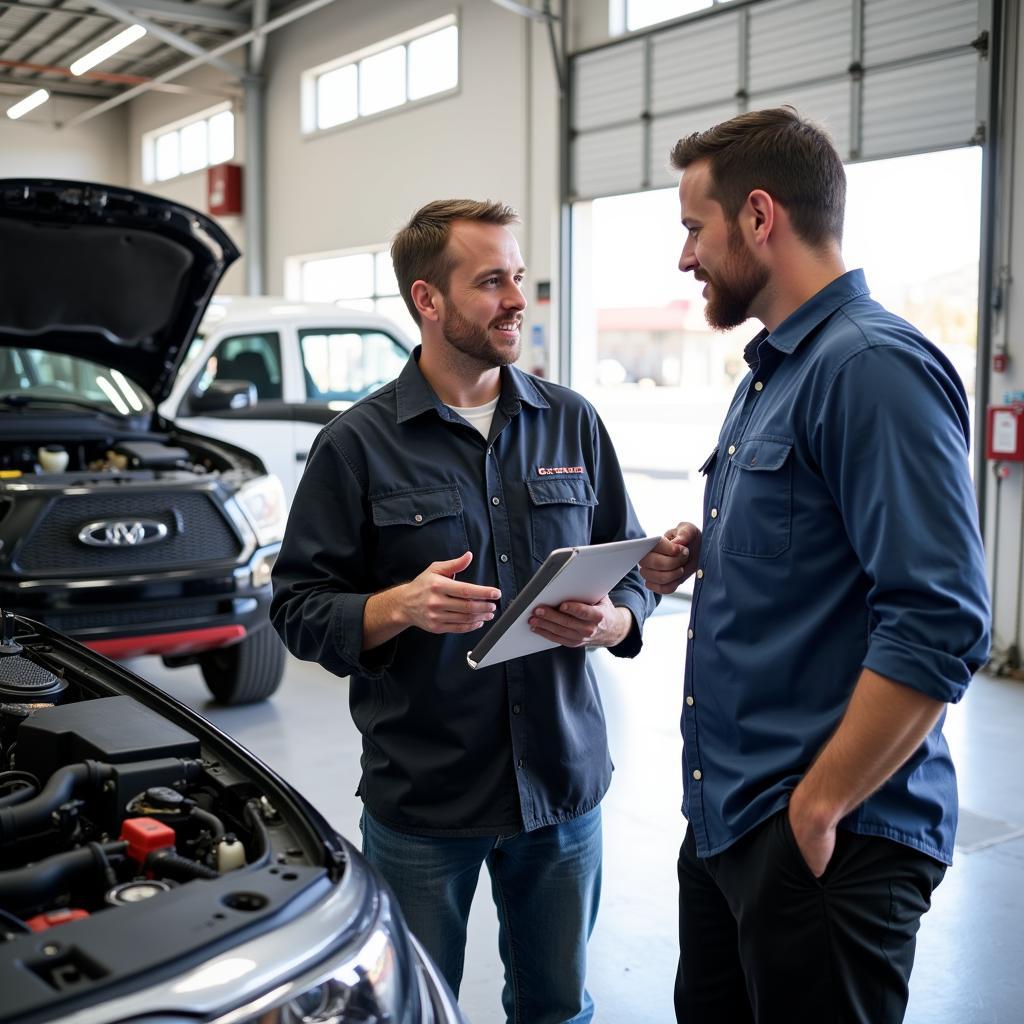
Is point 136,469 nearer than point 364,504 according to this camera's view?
No

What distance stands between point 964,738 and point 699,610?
343 centimetres

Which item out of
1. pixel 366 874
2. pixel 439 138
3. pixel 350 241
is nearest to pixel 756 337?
pixel 366 874

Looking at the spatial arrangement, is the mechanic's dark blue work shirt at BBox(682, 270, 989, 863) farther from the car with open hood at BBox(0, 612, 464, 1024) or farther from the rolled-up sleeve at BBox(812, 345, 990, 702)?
the car with open hood at BBox(0, 612, 464, 1024)

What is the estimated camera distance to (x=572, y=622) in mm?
1760

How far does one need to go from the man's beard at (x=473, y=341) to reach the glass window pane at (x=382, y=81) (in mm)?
9208

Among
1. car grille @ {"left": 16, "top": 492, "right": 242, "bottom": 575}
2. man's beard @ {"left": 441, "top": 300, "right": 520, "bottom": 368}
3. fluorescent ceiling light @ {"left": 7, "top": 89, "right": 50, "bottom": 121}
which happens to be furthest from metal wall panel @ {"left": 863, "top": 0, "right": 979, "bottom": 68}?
fluorescent ceiling light @ {"left": 7, "top": 89, "right": 50, "bottom": 121}

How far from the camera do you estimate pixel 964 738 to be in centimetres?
464

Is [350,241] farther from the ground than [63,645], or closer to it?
farther from the ground

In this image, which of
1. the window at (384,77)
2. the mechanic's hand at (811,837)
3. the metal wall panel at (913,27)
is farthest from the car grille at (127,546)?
the window at (384,77)

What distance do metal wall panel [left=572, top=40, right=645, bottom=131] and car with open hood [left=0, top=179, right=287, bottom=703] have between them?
4.35 m

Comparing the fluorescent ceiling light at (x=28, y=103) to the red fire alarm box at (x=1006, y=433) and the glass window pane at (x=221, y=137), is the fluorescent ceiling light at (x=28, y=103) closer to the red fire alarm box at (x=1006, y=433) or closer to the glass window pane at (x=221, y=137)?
the glass window pane at (x=221, y=137)

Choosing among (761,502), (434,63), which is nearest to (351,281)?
(434,63)

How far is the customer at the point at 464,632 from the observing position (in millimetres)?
1883

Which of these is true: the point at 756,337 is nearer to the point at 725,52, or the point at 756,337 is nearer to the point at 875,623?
the point at 875,623
